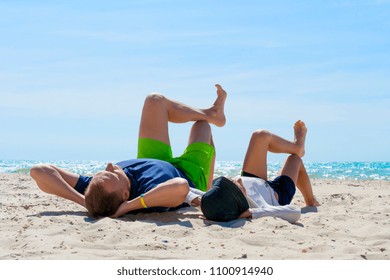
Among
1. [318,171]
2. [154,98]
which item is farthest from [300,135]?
[318,171]

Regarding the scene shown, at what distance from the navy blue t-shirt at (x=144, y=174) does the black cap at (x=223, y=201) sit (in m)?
0.54

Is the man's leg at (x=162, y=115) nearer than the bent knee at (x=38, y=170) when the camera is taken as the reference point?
No

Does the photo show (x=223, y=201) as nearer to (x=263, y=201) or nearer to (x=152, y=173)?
(x=263, y=201)

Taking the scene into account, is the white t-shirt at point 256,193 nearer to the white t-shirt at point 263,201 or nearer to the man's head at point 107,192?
the white t-shirt at point 263,201

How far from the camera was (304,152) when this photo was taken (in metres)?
5.97

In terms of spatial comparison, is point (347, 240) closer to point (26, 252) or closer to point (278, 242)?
point (278, 242)

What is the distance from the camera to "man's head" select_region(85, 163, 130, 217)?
15.8 feet

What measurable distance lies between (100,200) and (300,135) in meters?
2.30

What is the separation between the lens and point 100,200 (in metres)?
4.87

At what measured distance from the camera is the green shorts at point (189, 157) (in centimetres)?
578

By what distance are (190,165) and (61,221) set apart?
5.06ft

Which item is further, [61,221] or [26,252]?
[61,221]

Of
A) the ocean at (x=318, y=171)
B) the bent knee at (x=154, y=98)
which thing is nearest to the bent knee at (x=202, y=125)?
the bent knee at (x=154, y=98)

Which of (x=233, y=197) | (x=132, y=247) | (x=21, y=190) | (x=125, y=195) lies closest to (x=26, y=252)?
(x=132, y=247)
